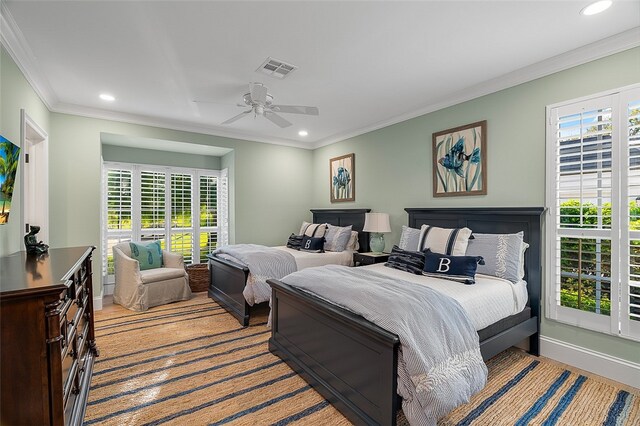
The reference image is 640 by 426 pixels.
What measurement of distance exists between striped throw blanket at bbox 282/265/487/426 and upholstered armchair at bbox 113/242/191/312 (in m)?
3.06

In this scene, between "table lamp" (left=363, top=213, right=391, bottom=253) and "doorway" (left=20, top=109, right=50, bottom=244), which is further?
"table lamp" (left=363, top=213, right=391, bottom=253)

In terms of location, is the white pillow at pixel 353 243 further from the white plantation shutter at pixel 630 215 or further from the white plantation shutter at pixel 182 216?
the white plantation shutter at pixel 630 215

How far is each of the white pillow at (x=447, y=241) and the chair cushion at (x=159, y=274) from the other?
3.44m

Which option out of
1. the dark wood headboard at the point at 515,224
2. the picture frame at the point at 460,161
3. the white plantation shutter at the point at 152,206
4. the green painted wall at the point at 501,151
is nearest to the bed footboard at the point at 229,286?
the white plantation shutter at the point at 152,206

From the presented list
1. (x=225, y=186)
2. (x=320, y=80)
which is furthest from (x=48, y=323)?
(x=225, y=186)

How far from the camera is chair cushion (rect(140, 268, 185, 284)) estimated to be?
4.24 meters

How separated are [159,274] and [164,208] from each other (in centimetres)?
161

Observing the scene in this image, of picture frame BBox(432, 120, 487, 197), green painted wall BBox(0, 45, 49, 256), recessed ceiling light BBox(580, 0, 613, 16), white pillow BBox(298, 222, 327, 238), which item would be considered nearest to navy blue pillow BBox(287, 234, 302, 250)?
white pillow BBox(298, 222, 327, 238)

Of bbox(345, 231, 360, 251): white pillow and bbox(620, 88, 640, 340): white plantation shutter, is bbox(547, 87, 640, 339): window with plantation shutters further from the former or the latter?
bbox(345, 231, 360, 251): white pillow

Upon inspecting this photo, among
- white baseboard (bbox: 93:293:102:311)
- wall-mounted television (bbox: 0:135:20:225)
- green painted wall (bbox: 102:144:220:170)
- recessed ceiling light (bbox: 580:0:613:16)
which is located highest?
recessed ceiling light (bbox: 580:0:613:16)

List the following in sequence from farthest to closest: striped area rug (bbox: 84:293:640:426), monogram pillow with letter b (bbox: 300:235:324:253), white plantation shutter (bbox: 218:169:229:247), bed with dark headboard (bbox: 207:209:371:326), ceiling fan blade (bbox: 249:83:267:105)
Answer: white plantation shutter (bbox: 218:169:229:247)
monogram pillow with letter b (bbox: 300:235:324:253)
bed with dark headboard (bbox: 207:209:371:326)
ceiling fan blade (bbox: 249:83:267:105)
striped area rug (bbox: 84:293:640:426)

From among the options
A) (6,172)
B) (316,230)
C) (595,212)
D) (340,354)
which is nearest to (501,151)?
(595,212)

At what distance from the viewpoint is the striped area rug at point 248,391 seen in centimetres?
204

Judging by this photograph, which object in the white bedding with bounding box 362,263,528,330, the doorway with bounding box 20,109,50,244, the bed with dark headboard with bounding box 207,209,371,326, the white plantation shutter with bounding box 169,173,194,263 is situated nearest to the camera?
the white bedding with bounding box 362,263,528,330
